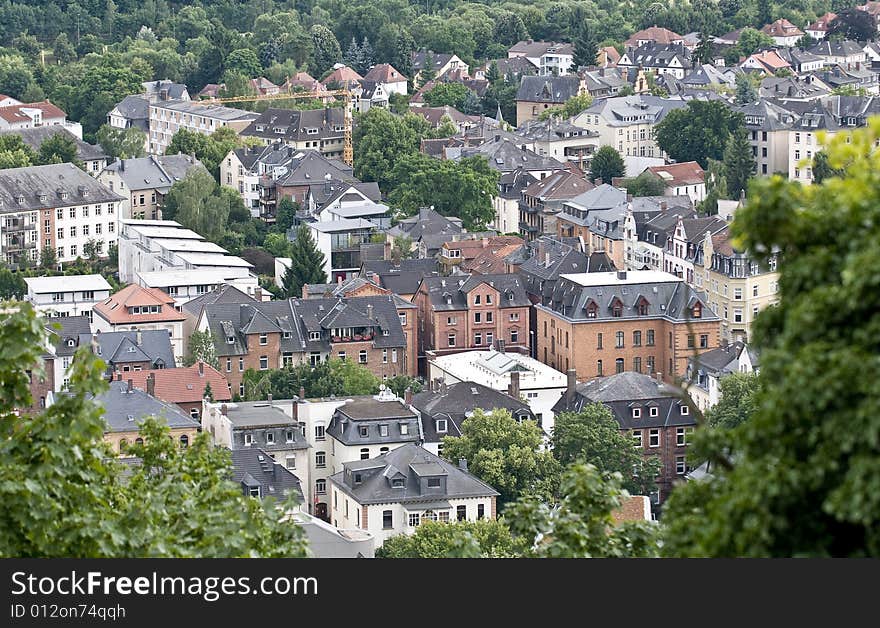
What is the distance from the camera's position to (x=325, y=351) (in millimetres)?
52500

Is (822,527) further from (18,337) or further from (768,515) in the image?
(18,337)

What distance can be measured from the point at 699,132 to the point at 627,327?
95.6ft

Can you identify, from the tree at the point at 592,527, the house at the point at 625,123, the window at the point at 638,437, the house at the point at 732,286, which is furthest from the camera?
the house at the point at 625,123

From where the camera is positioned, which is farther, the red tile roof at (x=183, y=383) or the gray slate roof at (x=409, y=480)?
the red tile roof at (x=183, y=383)

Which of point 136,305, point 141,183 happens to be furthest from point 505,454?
point 141,183

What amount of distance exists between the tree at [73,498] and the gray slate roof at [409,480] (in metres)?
26.1

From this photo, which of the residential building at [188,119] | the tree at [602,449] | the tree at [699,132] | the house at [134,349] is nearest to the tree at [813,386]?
the tree at [602,449]

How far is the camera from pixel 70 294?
56.1m

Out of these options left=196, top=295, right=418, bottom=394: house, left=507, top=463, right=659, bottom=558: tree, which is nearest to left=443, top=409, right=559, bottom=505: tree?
left=196, top=295, right=418, bottom=394: house

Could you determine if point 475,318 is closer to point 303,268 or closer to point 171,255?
point 303,268

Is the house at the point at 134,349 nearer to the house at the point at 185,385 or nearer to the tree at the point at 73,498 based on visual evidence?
the house at the point at 185,385

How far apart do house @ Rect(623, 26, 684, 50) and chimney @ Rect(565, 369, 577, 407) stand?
65.9 meters

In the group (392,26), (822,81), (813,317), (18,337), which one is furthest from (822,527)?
(392,26)

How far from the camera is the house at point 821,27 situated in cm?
11644
